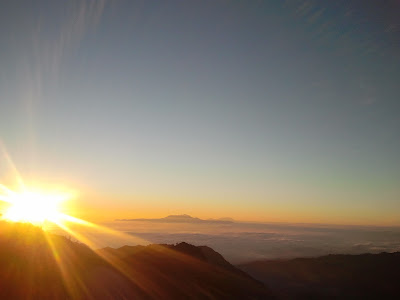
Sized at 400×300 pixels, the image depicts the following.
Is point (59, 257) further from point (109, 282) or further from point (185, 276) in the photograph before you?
point (185, 276)

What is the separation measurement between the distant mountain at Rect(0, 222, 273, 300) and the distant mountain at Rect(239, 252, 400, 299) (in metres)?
45.2

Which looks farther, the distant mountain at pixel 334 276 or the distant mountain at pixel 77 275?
the distant mountain at pixel 334 276

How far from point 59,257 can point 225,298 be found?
19804 mm

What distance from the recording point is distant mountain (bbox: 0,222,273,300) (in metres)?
16.7

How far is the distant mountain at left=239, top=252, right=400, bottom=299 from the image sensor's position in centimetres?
7744

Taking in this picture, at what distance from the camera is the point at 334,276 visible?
333 ft

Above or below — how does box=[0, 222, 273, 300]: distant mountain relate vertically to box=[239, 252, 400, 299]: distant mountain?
above

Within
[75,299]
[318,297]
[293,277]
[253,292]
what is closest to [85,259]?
[75,299]

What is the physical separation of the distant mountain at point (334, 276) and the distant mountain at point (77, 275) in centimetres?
4518

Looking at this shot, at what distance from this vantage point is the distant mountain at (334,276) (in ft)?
254

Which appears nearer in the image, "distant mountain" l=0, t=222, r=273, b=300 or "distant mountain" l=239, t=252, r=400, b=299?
"distant mountain" l=0, t=222, r=273, b=300

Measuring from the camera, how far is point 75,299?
17438 millimetres

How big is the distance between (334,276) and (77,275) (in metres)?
109

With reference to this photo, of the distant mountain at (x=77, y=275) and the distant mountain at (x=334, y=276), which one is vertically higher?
the distant mountain at (x=77, y=275)
